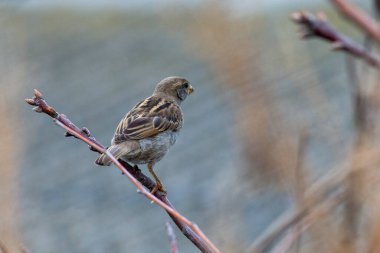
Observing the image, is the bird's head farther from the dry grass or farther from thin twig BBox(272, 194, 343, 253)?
thin twig BBox(272, 194, 343, 253)

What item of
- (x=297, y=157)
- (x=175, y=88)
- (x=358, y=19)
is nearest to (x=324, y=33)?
(x=358, y=19)

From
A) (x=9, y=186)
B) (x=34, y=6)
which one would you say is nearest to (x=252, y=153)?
(x=9, y=186)

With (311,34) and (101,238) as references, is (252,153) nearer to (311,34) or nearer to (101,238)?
(311,34)

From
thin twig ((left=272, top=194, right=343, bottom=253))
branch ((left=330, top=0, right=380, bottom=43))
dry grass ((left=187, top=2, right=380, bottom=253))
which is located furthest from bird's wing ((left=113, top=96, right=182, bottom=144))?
branch ((left=330, top=0, right=380, bottom=43))

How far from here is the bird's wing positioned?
4.43 metres

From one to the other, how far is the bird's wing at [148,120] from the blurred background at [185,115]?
1.16ft

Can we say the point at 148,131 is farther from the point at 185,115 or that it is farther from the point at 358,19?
the point at 185,115

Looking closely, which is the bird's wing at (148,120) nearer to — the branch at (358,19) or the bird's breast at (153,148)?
the bird's breast at (153,148)

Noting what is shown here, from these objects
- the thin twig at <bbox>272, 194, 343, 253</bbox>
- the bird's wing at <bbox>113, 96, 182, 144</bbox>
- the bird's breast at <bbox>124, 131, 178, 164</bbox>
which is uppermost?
the bird's wing at <bbox>113, 96, 182, 144</bbox>

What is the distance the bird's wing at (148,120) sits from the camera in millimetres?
4426

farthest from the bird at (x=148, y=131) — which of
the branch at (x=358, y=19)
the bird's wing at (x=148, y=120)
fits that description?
the branch at (x=358, y=19)

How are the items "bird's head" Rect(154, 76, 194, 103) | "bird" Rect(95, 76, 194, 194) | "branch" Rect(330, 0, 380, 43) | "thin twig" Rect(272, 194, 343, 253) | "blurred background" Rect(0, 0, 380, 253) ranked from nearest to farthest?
"branch" Rect(330, 0, 380, 43) → "thin twig" Rect(272, 194, 343, 253) → "bird" Rect(95, 76, 194, 194) → "blurred background" Rect(0, 0, 380, 253) → "bird's head" Rect(154, 76, 194, 103)

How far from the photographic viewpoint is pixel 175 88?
5.27 metres

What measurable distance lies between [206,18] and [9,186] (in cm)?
164
